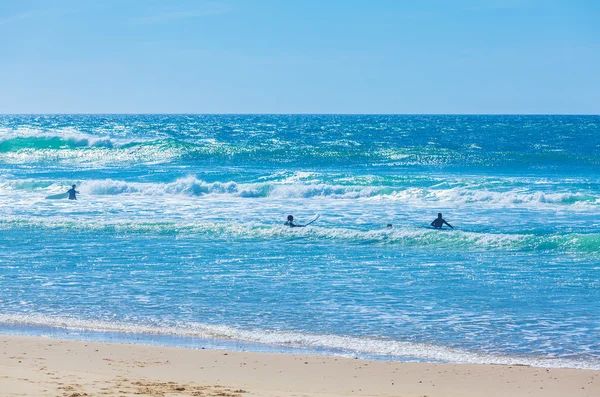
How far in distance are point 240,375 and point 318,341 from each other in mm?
1792

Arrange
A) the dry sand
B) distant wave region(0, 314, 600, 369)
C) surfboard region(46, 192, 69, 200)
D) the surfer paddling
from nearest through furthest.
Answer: the dry sand → distant wave region(0, 314, 600, 369) → the surfer paddling → surfboard region(46, 192, 69, 200)

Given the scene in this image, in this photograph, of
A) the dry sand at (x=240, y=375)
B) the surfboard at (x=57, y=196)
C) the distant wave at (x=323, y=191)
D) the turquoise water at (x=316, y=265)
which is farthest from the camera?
the surfboard at (x=57, y=196)

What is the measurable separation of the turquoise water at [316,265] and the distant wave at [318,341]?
0.13 ft

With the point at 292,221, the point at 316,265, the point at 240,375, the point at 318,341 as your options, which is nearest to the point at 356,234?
the point at 292,221

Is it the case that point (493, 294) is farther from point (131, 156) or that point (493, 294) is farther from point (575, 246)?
point (131, 156)

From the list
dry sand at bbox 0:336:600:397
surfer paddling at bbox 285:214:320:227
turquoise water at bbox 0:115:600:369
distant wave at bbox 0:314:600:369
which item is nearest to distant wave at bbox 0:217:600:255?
turquoise water at bbox 0:115:600:369

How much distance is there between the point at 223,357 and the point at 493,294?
528 cm

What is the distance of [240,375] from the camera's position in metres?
8.64

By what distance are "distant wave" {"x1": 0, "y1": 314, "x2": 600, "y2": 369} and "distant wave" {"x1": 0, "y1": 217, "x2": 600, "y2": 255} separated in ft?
26.4

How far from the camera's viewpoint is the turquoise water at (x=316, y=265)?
10.6m

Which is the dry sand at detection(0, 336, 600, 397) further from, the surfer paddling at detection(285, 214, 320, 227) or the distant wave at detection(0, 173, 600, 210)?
the distant wave at detection(0, 173, 600, 210)

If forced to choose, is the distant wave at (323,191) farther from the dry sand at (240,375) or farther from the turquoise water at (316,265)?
the dry sand at (240,375)

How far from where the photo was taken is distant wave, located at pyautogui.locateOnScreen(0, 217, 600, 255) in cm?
1775

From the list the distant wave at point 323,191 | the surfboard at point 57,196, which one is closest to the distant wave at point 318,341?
the distant wave at point 323,191
